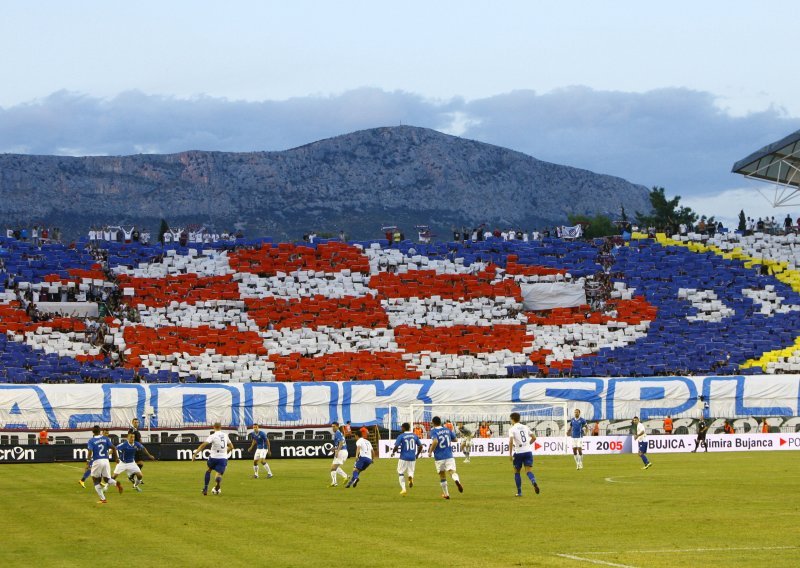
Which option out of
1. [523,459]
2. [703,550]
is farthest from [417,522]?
[703,550]

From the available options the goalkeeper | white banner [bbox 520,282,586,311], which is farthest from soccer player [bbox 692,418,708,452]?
white banner [bbox 520,282,586,311]

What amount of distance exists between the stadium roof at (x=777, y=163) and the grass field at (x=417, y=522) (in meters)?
28.3

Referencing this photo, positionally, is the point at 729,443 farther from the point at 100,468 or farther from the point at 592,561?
the point at 592,561

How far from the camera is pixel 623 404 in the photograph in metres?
69.6

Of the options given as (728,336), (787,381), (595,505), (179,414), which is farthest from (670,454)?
(595,505)

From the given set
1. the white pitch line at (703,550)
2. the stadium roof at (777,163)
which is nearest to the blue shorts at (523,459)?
the white pitch line at (703,550)

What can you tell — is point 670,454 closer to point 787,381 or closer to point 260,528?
point 787,381

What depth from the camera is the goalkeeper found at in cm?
5831

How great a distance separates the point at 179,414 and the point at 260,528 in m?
43.1

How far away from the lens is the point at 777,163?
68.4 metres

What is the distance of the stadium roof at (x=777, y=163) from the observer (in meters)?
66.8

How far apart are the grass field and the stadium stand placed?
1219 inches

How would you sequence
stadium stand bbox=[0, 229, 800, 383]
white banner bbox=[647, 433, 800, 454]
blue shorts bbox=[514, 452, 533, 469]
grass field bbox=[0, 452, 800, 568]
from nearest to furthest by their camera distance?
grass field bbox=[0, 452, 800, 568], blue shorts bbox=[514, 452, 533, 469], white banner bbox=[647, 433, 800, 454], stadium stand bbox=[0, 229, 800, 383]

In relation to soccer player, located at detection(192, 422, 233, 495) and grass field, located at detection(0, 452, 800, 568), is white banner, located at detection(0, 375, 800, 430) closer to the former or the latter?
grass field, located at detection(0, 452, 800, 568)
